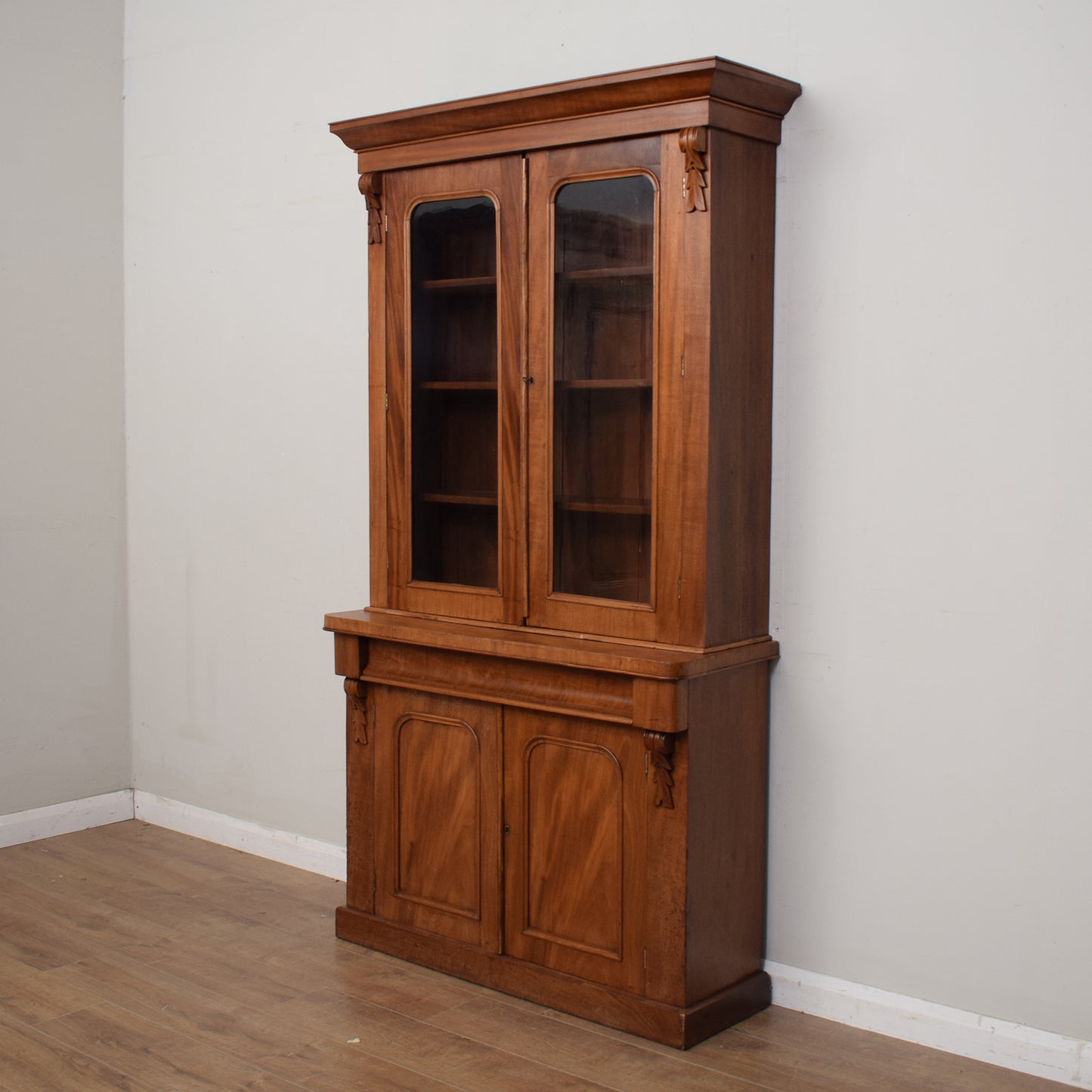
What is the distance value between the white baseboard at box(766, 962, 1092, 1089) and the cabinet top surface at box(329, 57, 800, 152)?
79.4 inches

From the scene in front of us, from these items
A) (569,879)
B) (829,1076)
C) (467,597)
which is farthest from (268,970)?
(829,1076)

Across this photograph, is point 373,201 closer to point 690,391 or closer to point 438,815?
point 690,391

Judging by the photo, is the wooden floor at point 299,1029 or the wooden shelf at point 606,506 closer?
the wooden floor at point 299,1029

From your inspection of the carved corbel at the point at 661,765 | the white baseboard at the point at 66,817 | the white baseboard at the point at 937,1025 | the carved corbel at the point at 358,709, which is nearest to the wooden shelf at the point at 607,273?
the carved corbel at the point at 661,765

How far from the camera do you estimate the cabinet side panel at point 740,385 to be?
9.18ft

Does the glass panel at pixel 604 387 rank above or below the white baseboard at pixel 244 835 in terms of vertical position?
above

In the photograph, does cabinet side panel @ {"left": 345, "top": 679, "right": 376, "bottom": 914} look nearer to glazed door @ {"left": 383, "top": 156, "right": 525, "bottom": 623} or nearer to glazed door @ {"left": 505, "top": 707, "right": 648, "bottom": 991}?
glazed door @ {"left": 383, "top": 156, "right": 525, "bottom": 623}

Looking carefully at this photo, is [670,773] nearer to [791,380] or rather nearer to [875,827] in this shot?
[875,827]

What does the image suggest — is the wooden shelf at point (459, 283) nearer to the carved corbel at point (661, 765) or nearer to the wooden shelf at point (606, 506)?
the wooden shelf at point (606, 506)

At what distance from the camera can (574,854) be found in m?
3.01

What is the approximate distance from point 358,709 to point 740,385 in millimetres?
1351

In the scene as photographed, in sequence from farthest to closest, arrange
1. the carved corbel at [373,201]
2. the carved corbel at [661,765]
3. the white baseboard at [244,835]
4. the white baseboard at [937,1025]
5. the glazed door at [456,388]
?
the white baseboard at [244,835], the carved corbel at [373,201], the glazed door at [456,388], the carved corbel at [661,765], the white baseboard at [937,1025]

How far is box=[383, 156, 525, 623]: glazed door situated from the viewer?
3.07m

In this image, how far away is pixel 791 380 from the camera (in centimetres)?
300
